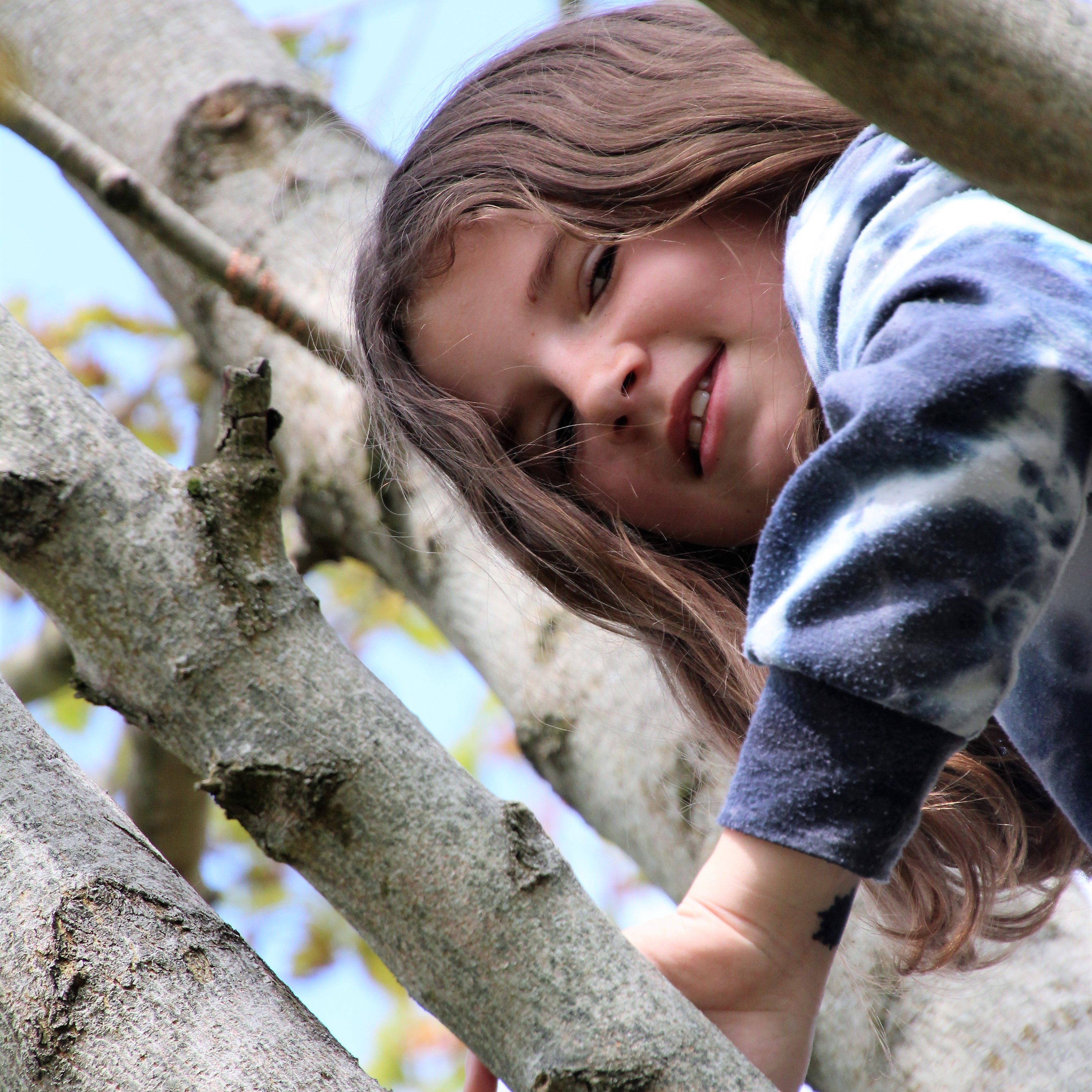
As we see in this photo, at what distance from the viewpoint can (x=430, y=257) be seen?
143 centimetres

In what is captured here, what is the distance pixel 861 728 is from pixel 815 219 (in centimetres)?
48

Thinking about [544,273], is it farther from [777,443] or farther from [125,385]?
[125,385]

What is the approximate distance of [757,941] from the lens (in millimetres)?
753

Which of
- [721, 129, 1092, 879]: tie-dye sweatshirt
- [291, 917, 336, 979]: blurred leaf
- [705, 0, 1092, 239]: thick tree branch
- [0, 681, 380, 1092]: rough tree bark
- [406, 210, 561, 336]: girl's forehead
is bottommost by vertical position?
[291, 917, 336, 979]: blurred leaf

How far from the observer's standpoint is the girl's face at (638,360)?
1220 mm

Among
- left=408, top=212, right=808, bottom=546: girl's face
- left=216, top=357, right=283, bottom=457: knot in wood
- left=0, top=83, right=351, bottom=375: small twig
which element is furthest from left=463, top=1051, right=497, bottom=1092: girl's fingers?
left=0, top=83, right=351, bottom=375: small twig

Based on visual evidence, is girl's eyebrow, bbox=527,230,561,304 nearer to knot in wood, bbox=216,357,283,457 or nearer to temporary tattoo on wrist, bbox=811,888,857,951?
knot in wood, bbox=216,357,283,457

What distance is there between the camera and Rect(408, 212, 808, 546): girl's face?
4.00ft

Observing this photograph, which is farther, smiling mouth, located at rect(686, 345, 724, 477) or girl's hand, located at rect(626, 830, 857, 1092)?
smiling mouth, located at rect(686, 345, 724, 477)

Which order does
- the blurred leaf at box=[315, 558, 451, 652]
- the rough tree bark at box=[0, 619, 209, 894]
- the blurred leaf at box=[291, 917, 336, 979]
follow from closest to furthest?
the rough tree bark at box=[0, 619, 209, 894]
the blurred leaf at box=[291, 917, 336, 979]
the blurred leaf at box=[315, 558, 451, 652]

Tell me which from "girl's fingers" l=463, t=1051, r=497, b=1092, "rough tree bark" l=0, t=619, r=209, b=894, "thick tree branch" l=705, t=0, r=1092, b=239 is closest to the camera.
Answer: "thick tree branch" l=705, t=0, r=1092, b=239

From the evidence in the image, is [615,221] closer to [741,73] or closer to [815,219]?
[741,73]

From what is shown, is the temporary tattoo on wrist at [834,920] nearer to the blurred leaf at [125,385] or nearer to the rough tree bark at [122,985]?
the rough tree bark at [122,985]

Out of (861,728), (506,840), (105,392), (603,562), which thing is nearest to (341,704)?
(506,840)
